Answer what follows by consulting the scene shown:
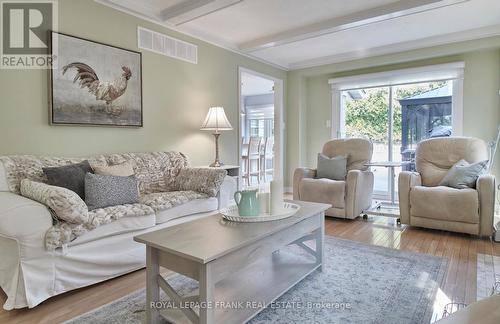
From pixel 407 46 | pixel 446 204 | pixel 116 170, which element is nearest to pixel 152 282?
pixel 116 170

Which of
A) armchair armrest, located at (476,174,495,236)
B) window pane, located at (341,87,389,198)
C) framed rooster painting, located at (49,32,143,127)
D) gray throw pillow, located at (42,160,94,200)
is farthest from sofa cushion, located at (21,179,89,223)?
window pane, located at (341,87,389,198)

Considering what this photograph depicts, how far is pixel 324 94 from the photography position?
5461mm

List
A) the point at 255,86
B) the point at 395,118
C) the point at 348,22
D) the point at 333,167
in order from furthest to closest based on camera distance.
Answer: the point at 255,86
the point at 395,118
the point at 333,167
the point at 348,22

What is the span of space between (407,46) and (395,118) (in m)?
1.10

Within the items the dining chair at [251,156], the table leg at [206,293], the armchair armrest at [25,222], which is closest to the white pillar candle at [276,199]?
the table leg at [206,293]

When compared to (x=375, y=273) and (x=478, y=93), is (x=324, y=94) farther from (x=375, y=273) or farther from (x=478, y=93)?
(x=375, y=273)

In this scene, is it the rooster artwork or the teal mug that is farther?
the rooster artwork

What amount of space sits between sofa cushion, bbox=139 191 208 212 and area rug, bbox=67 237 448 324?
1.92 ft

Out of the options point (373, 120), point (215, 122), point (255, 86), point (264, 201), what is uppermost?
point (255, 86)

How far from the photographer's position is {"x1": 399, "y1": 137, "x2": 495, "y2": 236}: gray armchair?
2.90 meters

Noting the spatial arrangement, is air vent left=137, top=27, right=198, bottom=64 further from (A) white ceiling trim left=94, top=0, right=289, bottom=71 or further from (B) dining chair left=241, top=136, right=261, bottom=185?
(B) dining chair left=241, top=136, right=261, bottom=185

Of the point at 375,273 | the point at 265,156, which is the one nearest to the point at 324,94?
the point at 265,156

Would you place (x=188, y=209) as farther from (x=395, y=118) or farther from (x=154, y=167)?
(x=395, y=118)

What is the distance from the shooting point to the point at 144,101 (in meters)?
3.28
